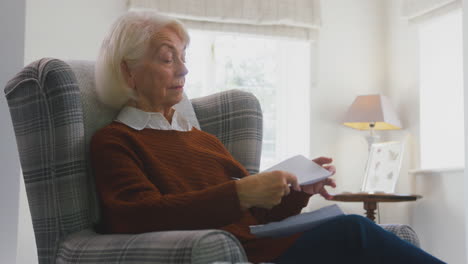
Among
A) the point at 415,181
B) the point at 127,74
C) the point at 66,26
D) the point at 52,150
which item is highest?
the point at 66,26

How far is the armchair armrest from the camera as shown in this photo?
105cm

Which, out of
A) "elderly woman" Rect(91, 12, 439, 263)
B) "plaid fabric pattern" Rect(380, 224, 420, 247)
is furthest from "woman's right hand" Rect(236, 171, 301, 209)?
"plaid fabric pattern" Rect(380, 224, 420, 247)

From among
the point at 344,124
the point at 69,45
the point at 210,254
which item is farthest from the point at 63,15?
the point at 210,254

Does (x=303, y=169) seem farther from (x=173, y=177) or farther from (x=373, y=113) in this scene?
(x=373, y=113)

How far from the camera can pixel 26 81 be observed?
142 cm

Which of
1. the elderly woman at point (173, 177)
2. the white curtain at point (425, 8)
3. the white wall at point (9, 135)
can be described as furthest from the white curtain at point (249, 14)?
the elderly woman at point (173, 177)

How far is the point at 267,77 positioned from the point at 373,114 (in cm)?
86

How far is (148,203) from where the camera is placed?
1.26 m

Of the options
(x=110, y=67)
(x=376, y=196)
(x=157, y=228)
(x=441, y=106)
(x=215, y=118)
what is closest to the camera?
(x=157, y=228)

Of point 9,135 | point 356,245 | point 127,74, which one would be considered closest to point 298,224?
point 356,245

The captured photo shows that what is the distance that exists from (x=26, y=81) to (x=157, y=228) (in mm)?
482

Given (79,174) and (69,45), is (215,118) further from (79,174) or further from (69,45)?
(69,45)

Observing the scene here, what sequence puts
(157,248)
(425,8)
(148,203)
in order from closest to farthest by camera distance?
(157,248) → (148,203) → (425,8)

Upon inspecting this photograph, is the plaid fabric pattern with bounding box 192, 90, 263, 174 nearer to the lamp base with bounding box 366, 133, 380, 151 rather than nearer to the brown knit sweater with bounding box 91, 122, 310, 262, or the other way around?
the brown knit sweater with bounding box 91, 122, 310, 262
